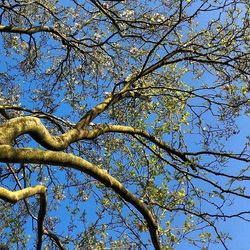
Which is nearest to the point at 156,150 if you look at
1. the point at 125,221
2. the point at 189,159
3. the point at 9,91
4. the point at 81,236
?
the point at 189,159

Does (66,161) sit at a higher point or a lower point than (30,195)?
higher

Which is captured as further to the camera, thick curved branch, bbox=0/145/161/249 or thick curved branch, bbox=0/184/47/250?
thick curved branch, bbox=0/184/47/250

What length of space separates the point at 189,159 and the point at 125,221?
162 cm

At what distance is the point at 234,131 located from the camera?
30.3 ft

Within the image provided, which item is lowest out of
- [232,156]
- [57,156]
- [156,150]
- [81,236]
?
[57,156]

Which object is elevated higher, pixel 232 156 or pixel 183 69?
pixel 183 69

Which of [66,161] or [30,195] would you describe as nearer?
[66,161]

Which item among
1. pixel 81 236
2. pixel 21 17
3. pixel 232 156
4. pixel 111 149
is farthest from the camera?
pixel 21 17

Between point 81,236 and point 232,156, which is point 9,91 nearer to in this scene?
point 81,236

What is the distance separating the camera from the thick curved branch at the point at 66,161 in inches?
199

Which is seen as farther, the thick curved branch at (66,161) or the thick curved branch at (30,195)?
the thick curved branch at (30,195)

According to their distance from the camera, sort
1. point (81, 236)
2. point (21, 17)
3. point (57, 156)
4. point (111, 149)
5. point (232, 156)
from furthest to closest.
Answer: point (21, 17) → point (111, 149) → point (81, 236) → point (232, 156) → point (57, 156)

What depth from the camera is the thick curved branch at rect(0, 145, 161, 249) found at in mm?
5059

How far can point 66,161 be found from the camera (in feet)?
18.9
